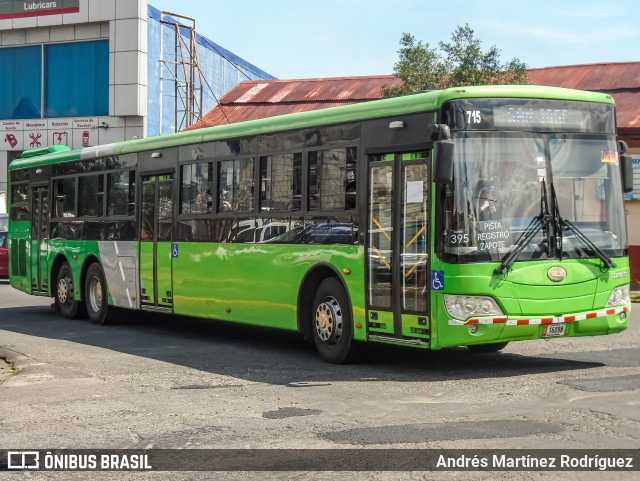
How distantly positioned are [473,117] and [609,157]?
5.85ft

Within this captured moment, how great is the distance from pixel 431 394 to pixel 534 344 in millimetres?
4962

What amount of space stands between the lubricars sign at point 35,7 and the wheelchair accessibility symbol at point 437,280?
36.3m

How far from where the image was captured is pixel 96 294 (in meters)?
19.8

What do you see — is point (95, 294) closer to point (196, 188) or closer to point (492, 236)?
point (196, 188)

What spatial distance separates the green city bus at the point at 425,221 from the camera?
11.4 metres

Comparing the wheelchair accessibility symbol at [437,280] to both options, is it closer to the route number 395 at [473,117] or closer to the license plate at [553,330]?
the license plate at [553,330]

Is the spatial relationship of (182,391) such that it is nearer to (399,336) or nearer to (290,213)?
(399,336)

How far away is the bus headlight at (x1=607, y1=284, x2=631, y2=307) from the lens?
1209 cm

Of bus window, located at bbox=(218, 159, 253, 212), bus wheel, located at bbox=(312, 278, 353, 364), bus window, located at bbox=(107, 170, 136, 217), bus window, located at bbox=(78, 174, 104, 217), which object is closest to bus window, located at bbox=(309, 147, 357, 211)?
bus wheel, located at bbox=(312, 278, 353, 364)

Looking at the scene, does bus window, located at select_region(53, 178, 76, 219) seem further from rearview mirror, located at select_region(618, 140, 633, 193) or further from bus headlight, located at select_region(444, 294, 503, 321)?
rearview mirror, located at select_region(618, 140, 633, 193)

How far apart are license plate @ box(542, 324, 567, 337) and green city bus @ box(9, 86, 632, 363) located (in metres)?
0.01

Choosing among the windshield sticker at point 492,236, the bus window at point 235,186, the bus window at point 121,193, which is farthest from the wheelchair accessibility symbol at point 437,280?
the bus window at point 121,193

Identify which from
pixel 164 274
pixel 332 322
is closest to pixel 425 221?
pixel 332 322

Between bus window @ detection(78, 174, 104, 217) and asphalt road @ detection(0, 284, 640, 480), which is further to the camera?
bus window @ detection(78, 174, 104, 217)
